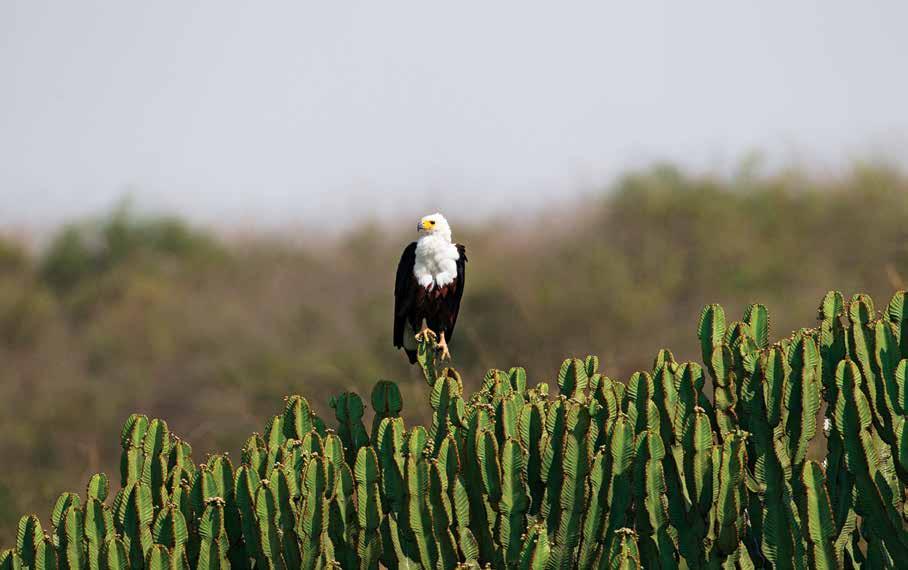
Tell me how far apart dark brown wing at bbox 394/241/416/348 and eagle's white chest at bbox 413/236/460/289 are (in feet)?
0.27

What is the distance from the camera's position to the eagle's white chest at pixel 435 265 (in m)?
8.06

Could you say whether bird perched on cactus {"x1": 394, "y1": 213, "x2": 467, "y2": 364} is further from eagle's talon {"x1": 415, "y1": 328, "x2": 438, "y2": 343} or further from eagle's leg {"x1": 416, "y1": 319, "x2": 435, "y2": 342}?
eagle's talon {"x1": 415, "y1": 328, "x2": 438, "y2": 343}

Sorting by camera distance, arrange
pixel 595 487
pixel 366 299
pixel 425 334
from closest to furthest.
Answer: pixel 595 487 < pixel 425 334 < pixel 366 299

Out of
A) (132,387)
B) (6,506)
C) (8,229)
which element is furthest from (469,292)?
(8,229)

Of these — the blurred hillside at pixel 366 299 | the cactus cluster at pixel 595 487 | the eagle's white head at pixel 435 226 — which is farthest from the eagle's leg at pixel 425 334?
the blurred hillside at pixel 366 299

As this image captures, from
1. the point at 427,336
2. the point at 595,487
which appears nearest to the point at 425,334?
the point at 427,336

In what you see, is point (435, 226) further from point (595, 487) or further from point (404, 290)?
point (595, 487)

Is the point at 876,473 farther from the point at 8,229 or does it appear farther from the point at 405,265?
the point at 8,229

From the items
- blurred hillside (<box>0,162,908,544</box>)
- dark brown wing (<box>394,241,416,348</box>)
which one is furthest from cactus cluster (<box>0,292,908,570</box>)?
blurred hillside (<box>0,162,908,544</box>)

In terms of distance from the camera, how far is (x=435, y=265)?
26.5 ft

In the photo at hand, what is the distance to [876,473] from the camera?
17.3ft

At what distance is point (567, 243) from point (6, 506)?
12.9m

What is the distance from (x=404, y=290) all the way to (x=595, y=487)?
312cm

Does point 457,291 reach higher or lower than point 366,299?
lower
